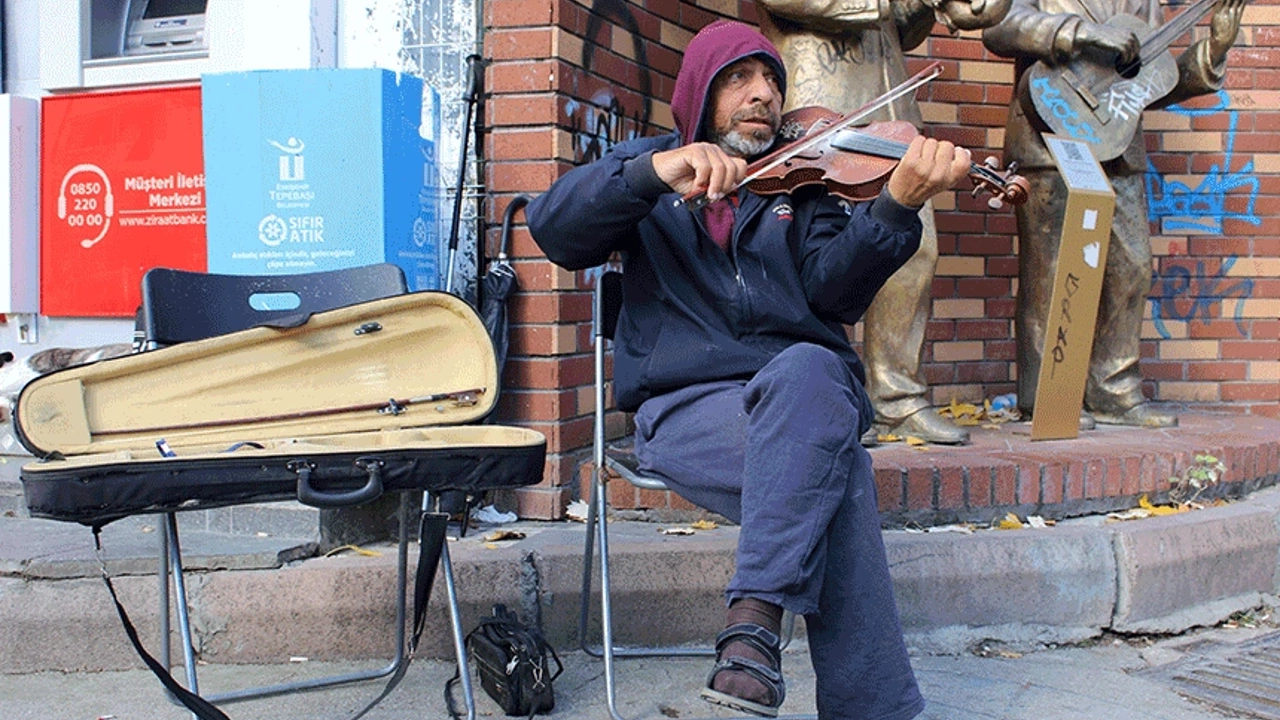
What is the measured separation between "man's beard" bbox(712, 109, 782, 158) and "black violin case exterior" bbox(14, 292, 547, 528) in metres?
0.72

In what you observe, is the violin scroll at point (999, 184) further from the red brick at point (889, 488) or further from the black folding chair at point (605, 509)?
the red brick at point (889, 488)

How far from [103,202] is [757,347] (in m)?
2.52

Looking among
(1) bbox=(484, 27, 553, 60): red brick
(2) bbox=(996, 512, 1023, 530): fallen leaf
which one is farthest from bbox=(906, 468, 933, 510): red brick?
(1) bbox=(484, 27, 553, 60): red brick

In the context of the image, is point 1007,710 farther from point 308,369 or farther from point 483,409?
point 308,369

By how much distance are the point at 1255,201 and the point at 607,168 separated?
4.07 meters

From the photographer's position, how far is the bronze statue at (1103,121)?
4.04 meters

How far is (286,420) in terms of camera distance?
8.32ft

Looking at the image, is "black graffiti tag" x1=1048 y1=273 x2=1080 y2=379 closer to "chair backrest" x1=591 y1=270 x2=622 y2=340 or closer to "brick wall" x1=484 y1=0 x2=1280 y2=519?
"brick wall" x1=484 y1=0 x2=1280 y2=519

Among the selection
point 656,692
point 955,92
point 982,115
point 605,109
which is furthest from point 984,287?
point 656,692

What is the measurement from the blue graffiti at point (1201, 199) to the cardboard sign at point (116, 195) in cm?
412

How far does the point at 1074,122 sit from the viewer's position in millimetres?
4086

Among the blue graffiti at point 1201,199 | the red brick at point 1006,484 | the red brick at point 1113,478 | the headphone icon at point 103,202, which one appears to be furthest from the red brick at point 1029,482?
the headphone icon at point 103,202

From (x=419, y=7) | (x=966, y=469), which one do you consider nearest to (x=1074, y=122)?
(x=966, y=469)

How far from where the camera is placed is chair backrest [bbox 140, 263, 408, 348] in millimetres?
2465
